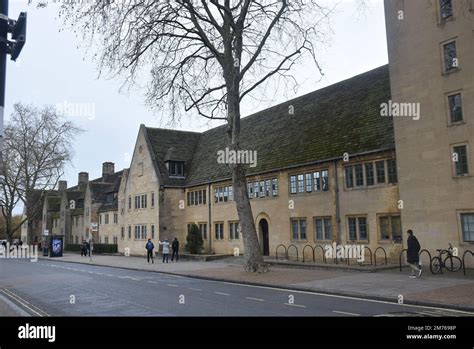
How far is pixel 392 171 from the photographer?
2312 centimetres

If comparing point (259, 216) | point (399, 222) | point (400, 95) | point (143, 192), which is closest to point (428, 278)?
point (399, 222)

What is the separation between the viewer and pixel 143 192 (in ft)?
150

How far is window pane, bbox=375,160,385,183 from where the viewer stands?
77.7ft

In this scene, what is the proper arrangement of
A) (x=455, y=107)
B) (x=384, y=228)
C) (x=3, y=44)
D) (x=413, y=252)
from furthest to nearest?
1. (x=384, y=228)
2. (x=455, y=107)
3. (x=413, y=252)
4. (x=3, y=44)

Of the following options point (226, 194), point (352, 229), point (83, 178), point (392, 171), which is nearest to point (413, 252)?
point (392, 171)

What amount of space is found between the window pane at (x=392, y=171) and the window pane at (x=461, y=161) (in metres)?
3.46

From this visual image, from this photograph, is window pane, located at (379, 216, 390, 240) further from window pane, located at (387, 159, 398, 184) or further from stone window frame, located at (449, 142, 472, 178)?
stone window frame, located at (449, 142, 472, 178)

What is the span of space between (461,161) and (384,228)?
218 inches

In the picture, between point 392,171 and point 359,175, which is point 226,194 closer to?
point 359,175

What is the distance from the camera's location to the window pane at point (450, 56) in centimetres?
2025

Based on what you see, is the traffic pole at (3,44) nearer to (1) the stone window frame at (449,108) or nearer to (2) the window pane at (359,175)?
(1) the stone window frame at (449,108)

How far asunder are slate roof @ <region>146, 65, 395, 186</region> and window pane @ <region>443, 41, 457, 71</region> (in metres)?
4.54

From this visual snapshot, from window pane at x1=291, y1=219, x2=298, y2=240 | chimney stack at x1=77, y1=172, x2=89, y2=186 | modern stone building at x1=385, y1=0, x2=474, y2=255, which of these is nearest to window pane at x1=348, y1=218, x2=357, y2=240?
modern stone building at x1=385, y1=0, x2=474, y2=255

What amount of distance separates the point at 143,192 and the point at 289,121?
18607 mm
